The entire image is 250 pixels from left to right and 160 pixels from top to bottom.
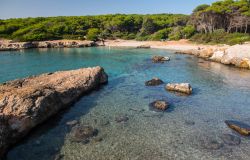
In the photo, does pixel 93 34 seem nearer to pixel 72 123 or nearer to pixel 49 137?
pixel 72 123

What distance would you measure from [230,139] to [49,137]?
9.49 m

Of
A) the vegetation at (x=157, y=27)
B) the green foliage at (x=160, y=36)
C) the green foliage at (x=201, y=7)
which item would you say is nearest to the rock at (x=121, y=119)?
the vegetation at (x=157, y=27)

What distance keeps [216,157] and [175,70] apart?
794 inches

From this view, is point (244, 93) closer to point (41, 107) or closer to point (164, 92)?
point (164, 92)

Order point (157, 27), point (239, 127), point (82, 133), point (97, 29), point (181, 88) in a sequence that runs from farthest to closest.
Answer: point (157, 27)
point (97, 29)
point (181, 88)
point (239, 127)
point (82, 133)

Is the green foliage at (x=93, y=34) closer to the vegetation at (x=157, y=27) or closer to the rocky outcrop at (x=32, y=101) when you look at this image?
the vegetation at (x=157, y=27)

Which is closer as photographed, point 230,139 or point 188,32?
point 230,139

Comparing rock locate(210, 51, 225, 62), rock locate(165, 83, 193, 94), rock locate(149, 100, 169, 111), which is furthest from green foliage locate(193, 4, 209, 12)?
rock locate(149, 100, 169, 111)

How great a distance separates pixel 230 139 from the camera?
11859 mm

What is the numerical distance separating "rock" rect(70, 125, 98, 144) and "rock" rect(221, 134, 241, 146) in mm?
6789

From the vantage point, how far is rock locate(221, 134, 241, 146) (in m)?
11.5

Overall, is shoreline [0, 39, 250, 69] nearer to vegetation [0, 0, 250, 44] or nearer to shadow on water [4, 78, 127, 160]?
vegetation [0, 0, 250, 44]

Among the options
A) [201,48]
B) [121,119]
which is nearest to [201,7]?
[201,48]

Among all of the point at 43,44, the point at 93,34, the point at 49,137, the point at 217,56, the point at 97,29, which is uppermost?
the point at 97,29
